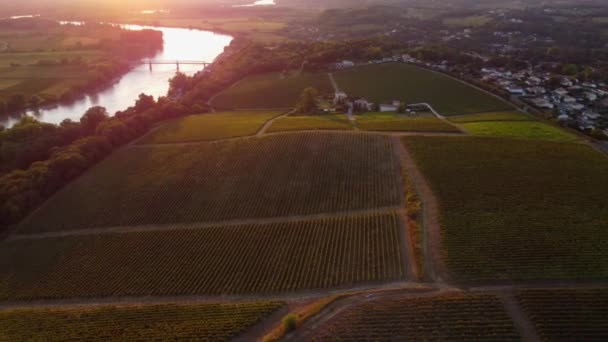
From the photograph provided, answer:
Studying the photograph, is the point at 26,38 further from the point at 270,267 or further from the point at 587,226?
the point at 587,226

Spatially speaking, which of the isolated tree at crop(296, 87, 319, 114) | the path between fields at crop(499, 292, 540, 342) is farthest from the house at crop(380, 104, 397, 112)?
the path between fields at crop(499, 292, 540, 342)

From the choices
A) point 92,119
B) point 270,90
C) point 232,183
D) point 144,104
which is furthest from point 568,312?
point 270,90

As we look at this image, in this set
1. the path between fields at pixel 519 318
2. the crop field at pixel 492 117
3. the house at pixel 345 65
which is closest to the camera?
the path between fields at pixel 519 318

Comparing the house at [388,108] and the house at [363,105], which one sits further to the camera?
the house at [363,105]

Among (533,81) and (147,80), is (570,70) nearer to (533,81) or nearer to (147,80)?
(533,81)

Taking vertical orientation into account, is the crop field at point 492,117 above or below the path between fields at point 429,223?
above

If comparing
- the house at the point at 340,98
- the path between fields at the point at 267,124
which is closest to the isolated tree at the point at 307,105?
the path between fields at the point at 267,124

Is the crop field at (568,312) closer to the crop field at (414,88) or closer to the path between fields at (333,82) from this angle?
the crop field at (414,88)
